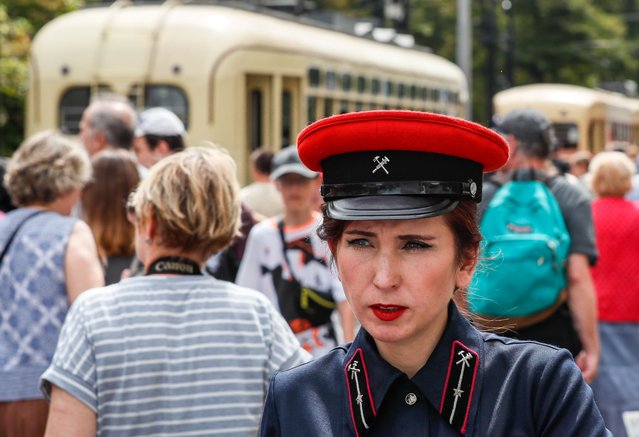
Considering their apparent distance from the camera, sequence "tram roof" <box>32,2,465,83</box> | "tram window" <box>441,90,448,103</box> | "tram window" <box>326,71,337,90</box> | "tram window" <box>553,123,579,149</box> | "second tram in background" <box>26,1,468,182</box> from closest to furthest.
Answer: "second tram in background" <box>26,1,468,182</box> → "tram roof" <box>32,2,465,83</box> → "tram window" <box>326,71,337,90</box> → "tram window" <box>441,90,448,103</box> → "tram window" <box>553,123,579,149</box>

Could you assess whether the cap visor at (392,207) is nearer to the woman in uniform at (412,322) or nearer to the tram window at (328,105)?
the woman in uniform at (412,322)

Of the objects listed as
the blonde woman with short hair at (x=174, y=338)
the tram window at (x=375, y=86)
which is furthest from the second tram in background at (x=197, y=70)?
the blonde woman with short hair at (x=174, y=338)

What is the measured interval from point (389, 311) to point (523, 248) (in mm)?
3625

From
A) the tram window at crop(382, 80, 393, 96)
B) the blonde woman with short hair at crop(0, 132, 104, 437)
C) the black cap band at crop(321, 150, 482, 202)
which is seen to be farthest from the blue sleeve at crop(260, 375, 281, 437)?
the tram window at crop(382, 80, 393, 96)

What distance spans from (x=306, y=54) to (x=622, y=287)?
8.20 m

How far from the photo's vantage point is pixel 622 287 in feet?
25.7

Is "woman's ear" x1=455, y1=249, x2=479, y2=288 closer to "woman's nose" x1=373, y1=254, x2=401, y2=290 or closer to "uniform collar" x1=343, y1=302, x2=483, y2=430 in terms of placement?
"uniform collar" x1=343, y1=302, x2=483, y2=430

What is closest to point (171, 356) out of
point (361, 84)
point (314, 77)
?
point (314, 77)

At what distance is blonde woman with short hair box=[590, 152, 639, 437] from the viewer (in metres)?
7.66

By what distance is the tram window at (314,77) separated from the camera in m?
15.3

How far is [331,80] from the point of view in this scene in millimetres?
16031

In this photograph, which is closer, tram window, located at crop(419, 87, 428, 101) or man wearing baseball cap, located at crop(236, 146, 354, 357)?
man wearing baseball cap, located at crop(236, 146, 354, 357)

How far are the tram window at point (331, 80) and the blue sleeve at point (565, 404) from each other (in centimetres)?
1366

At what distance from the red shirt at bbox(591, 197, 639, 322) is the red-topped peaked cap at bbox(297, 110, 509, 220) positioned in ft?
18.3
